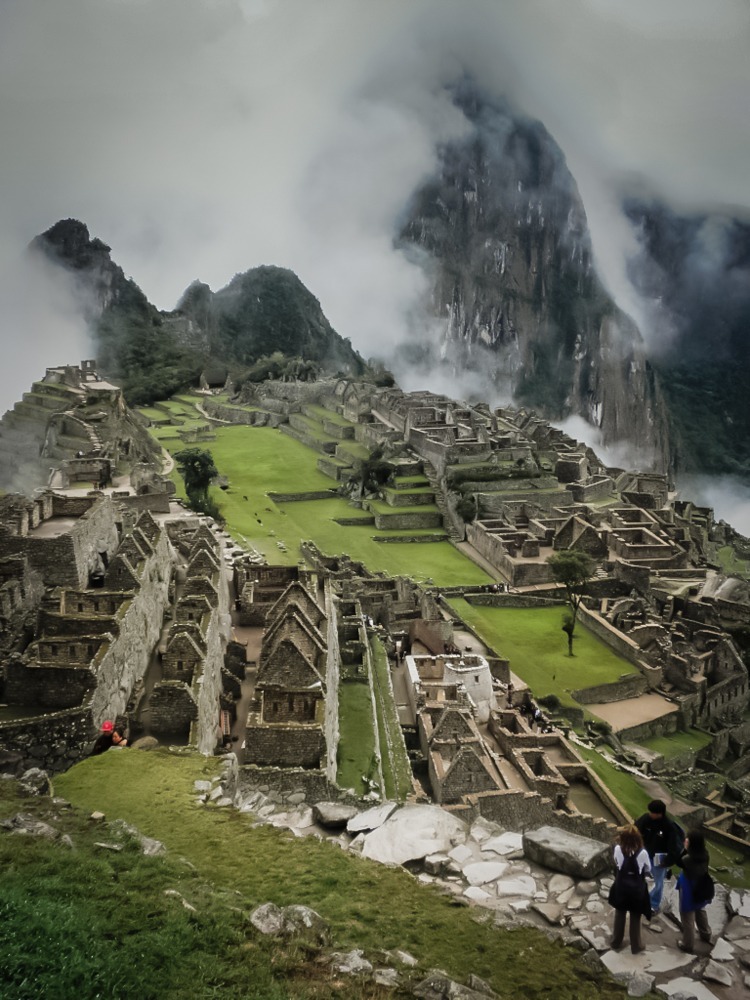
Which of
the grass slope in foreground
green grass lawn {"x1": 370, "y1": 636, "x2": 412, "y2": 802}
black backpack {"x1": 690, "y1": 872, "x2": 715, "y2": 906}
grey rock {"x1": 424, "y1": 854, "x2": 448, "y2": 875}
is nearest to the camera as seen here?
the grass slope in foreground

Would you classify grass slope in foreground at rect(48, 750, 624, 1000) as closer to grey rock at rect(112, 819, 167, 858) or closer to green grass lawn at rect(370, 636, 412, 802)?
grey rock at rect(112, 819, 167, 858)

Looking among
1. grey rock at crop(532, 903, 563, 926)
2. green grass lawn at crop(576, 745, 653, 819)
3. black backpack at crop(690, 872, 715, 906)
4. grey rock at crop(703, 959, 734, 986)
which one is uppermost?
black backpack at crop(690, 872, 715, 906)

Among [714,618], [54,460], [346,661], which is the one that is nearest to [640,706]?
[714,618]

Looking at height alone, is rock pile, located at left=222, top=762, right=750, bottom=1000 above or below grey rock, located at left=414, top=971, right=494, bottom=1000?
above

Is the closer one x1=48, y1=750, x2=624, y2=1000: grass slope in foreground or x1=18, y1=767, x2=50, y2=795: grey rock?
x1=48, y1=750, x2=624, y2=1000: grass slope in foreground

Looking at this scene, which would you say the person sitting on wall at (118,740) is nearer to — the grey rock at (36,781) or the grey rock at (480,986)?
the grey rock at (36,781)

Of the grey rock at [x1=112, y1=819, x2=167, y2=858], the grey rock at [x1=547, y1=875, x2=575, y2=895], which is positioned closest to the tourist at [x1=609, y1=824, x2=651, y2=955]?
the grey rock at [x1=547, y1=875, x2=575, y2=895]

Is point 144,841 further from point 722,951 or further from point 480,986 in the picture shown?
point 722,951
